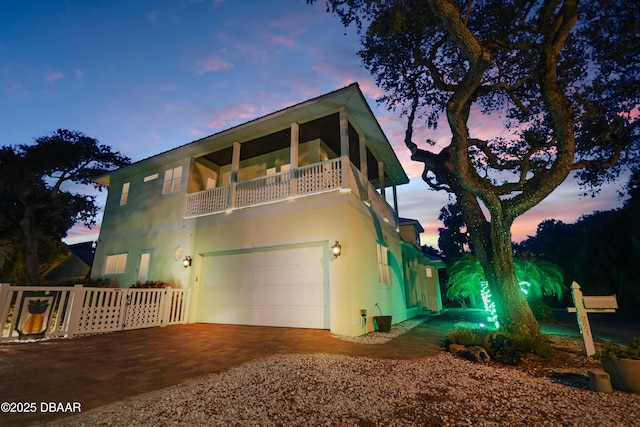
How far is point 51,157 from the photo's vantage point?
1421 cm

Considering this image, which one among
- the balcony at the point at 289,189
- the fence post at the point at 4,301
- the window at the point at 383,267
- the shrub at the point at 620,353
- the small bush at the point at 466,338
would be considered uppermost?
the balcony at the point at 289,189

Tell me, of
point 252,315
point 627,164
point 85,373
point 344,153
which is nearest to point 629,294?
point 627,164

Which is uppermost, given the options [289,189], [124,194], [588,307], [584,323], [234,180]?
[124,194]

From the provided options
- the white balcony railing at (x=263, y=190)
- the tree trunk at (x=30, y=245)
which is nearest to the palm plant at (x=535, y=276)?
the white balcony railing at (x=263, y=190)

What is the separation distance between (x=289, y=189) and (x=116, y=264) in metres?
9.63

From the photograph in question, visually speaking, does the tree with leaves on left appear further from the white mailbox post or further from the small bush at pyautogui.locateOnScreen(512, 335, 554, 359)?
the white mailbox post

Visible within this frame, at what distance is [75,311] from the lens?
653 cm

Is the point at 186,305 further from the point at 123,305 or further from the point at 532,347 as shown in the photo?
the point at 532,347

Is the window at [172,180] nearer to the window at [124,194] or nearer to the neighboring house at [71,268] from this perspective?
the window at [124,194]

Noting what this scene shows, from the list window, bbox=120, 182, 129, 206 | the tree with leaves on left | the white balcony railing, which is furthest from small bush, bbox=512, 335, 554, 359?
the tree with leaves on left

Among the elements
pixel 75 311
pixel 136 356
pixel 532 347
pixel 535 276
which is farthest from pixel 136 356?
Result: pixel 535 276

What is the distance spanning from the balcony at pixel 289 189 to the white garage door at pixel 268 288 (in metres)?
1.71

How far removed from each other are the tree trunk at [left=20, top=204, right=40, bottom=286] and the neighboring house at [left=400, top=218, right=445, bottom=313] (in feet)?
59.8

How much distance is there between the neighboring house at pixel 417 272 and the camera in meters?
13.8
